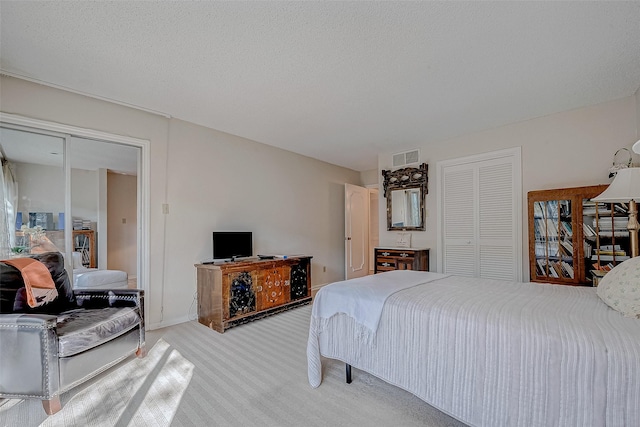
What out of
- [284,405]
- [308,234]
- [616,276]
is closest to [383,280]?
[284,405]

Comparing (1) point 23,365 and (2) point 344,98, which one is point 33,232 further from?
(2) point 344,98

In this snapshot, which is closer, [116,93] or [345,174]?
[116,93]

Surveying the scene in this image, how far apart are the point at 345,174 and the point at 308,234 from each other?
1647 mm

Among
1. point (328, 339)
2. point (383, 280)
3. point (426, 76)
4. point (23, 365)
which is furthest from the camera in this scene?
point (426, 76)

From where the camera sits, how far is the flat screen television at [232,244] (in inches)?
139

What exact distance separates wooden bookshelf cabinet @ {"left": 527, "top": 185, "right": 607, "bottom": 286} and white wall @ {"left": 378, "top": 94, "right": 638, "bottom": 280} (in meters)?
0.25

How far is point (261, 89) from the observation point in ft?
8.67

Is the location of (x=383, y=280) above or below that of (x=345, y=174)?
below

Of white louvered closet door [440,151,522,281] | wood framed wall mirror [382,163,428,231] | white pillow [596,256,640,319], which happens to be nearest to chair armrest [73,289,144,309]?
white pillow [596,256,640,319]

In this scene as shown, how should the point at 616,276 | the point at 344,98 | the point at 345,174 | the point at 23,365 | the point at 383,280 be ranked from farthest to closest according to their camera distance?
the point at 345,174, the point at 344,98, the point at 383,280, the point at 23,365, the point at 616,276

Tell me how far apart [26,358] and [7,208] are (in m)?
1.65

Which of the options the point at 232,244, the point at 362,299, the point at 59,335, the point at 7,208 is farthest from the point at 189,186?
the point at 362,299

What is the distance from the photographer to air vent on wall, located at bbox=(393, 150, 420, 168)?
4.42 metres

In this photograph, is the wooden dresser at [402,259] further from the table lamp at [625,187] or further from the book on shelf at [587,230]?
the table lamp at [625,187]
